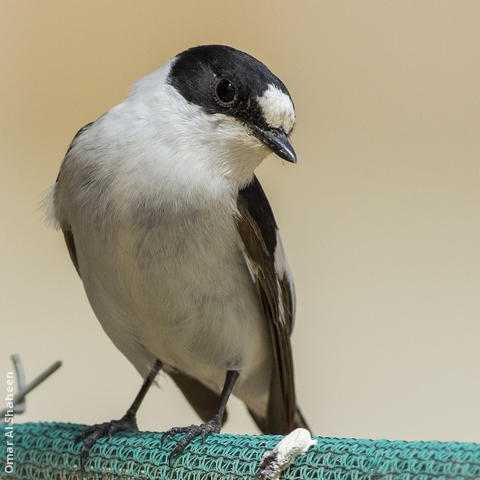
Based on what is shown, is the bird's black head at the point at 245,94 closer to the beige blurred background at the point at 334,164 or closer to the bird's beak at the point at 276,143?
the bird's beak at the point at 276,143

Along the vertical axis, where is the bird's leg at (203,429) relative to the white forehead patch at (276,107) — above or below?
below

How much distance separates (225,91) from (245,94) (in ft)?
0.16

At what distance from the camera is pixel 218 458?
1.37 meters

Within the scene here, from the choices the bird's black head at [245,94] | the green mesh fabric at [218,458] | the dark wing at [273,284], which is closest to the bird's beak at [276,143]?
the bird's black head at [245,94]

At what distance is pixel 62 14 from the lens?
307 centimetres

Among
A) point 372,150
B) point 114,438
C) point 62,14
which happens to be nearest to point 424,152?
point 372,150

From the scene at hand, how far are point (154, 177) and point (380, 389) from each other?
168 centimetres

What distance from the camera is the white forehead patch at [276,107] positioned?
5.24 ft

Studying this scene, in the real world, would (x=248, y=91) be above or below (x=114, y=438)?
above

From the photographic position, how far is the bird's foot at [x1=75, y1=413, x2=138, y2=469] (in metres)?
1.60

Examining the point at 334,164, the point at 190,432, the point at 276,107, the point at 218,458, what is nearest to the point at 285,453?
the point at 218,458

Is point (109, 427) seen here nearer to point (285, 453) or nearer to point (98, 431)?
point (98, 431)

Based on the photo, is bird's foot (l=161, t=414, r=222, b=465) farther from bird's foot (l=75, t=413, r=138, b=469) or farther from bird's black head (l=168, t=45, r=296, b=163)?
bird's black head (l=168, t=45, r=296, b=163)

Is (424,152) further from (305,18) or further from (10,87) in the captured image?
(10,87)
